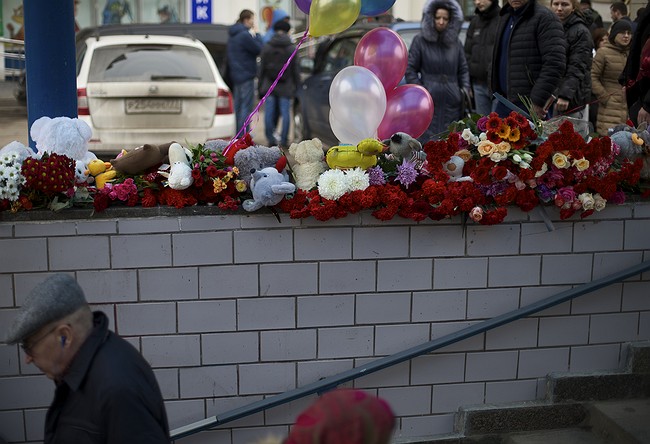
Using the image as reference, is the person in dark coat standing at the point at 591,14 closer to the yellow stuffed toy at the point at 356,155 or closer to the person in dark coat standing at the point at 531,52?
the person in dark coat standing at the point at 531,52

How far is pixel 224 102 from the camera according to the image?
1019cm

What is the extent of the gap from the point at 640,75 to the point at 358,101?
1947 mm

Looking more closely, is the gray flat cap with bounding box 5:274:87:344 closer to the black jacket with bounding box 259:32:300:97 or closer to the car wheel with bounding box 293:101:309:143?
the black jacket with bounding box 259:32:300:97

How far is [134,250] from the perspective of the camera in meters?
4.00

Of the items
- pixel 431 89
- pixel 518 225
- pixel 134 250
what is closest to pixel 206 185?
pixel 134 250

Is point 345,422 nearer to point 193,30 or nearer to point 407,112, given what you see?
point 407,112

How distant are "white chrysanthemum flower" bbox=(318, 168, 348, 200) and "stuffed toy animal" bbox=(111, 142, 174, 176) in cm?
75

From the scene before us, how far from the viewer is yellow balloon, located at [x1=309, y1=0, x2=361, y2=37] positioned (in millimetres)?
4383

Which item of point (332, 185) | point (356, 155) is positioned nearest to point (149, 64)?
point (356, 155)

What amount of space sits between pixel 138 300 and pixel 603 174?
89.1 inches

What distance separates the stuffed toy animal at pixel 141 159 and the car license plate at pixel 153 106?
5511mm

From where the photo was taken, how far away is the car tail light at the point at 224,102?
10.1 m

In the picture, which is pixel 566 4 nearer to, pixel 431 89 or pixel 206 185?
pixel 431 89

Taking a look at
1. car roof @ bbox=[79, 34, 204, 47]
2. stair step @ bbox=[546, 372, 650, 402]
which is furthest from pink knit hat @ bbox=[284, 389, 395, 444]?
car roof @ bbox=[79, 34, 204, 47]
